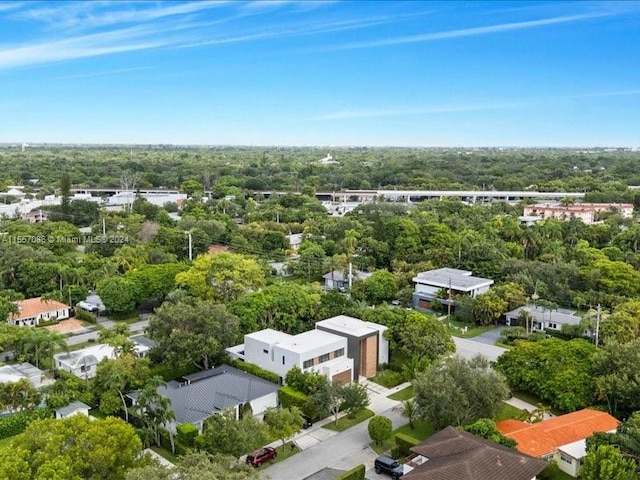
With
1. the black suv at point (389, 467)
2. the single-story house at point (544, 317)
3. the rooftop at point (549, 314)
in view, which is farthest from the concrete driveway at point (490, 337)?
the black suv at point (389, 467)

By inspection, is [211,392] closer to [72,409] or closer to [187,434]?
[187,434]

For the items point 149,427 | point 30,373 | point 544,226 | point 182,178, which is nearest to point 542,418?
point 149,427

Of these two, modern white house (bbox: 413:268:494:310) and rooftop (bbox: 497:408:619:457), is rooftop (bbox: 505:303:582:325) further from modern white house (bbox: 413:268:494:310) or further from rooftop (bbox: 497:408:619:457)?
rooftop (bbox: 497:408:619:457)

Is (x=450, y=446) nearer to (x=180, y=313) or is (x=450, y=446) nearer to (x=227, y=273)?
(x=180, y=313)

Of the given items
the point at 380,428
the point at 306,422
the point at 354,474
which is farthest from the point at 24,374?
the point at 354,474

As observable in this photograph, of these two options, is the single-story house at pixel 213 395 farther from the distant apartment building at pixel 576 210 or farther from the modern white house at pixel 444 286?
the distant apartment building at pixel 576 210

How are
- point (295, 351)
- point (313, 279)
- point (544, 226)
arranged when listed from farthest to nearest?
1. point (544, 226)
2. point (313, 279)
3. point (295, 351)
